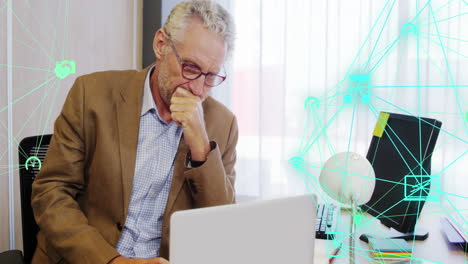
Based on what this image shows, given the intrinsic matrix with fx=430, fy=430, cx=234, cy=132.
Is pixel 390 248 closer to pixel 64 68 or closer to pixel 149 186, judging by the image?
pixel 149 186

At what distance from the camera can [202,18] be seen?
127 cm

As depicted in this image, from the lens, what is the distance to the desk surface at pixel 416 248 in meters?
1.11

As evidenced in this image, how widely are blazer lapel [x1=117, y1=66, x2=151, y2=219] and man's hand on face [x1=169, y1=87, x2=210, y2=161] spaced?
0.12 m

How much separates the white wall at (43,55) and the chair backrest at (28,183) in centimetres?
29

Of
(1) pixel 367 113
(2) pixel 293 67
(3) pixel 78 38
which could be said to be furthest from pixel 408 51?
(3) pixel 78 38

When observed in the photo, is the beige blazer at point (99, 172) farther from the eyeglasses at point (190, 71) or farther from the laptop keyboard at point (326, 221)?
the laptop keyboard at point (326, 221)

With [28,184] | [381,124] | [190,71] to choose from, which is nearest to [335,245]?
[381,124]

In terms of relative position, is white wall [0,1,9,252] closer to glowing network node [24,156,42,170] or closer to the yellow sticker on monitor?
glowing network node [24,156,42,170]

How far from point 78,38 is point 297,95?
123 cm

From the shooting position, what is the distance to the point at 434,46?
1.98 metres

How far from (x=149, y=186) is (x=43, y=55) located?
826 mm

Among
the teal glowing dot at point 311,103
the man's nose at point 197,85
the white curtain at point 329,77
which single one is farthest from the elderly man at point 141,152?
the teal glowing dot at point 311,103

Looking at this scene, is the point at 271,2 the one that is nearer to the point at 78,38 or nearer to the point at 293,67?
the point at 293,67

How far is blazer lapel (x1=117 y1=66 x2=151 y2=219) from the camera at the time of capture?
125 centimetres
